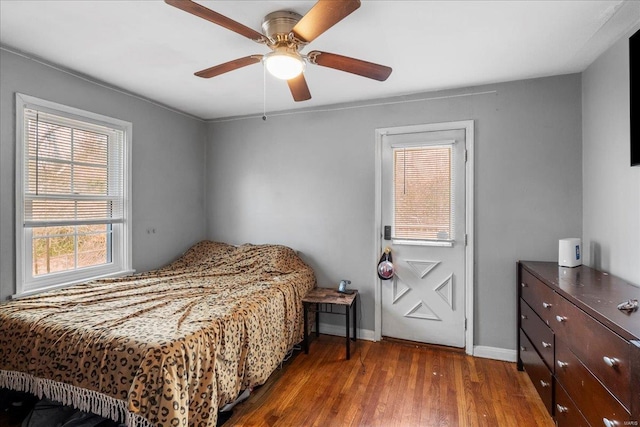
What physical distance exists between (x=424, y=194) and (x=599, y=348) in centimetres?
190

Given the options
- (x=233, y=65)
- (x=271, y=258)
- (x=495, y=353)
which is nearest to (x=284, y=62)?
(x=233, y=65)

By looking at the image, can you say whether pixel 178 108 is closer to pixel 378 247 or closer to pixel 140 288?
pixel 140 288

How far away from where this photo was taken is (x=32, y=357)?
1.76m

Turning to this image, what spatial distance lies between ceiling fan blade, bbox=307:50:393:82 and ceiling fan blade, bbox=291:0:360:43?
18 centimetres

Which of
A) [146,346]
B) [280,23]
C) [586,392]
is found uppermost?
[280,23]

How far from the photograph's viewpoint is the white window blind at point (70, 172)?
239 centimetres

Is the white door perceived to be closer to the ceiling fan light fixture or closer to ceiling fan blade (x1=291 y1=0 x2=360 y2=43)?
the ceiling fan light fixture

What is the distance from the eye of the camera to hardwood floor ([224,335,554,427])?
2025 millimetres

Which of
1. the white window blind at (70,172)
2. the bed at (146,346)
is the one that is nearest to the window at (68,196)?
the white window blind at (70,172)

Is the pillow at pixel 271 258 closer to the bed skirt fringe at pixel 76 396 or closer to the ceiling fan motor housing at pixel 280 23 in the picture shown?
the bed skirt fringe at pixel 76 396

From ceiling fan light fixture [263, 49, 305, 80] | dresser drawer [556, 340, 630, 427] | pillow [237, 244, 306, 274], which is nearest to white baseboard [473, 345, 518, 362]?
dresser drawer [556, 340, 630, 427]

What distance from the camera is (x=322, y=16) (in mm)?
1433

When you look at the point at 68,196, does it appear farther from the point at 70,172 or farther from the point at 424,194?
the point at 424,194

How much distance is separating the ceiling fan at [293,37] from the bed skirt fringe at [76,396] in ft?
6.23
